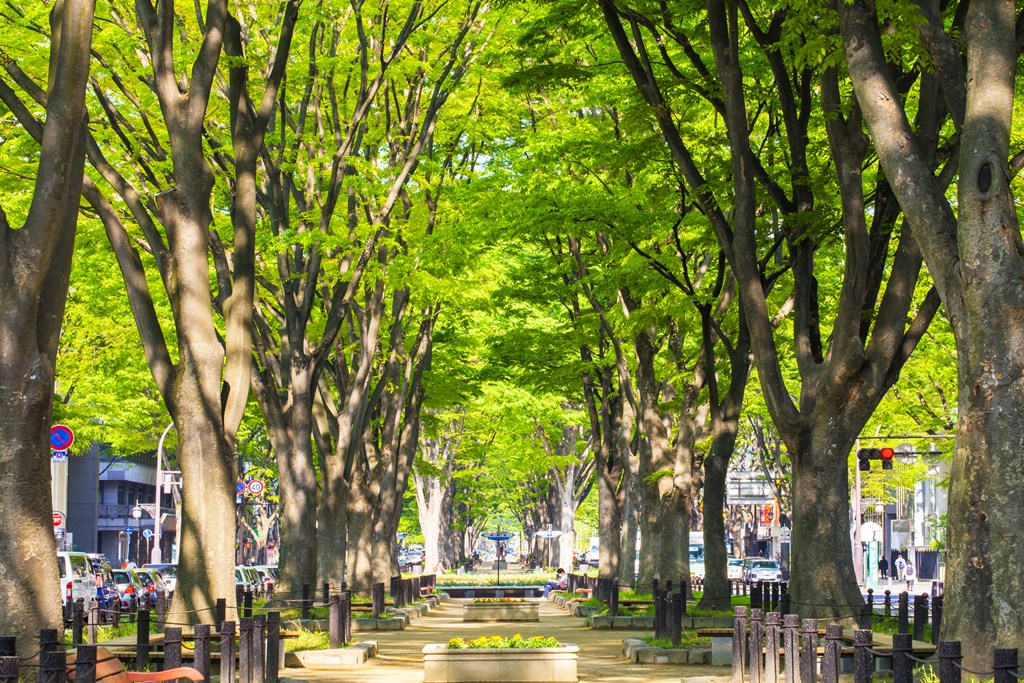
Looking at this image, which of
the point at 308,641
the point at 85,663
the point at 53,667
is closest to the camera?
the point at 53,667

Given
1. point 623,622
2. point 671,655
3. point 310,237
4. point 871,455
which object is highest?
point 310,237

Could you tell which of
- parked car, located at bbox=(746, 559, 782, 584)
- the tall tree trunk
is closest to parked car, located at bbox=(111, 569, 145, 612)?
the tall tree trunk

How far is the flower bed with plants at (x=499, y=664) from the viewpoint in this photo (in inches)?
753

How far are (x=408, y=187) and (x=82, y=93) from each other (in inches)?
714

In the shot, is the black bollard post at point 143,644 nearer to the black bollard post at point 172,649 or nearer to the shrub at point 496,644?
the black bollard post at point 172,649

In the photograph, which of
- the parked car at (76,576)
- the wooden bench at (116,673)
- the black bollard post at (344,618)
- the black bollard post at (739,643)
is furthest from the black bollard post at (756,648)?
the parked car at (76,576)

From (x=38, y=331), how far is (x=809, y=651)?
8.06 m

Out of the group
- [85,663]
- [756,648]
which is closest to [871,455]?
[756,648]

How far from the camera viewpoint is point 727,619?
84.4 ft

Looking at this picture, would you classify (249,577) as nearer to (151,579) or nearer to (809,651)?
(151,579)

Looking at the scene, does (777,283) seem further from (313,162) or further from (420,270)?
(313,162)

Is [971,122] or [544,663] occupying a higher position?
[971,122]

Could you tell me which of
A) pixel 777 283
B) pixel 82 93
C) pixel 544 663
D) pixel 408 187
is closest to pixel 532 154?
pixel 408 187

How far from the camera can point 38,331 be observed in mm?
13180
